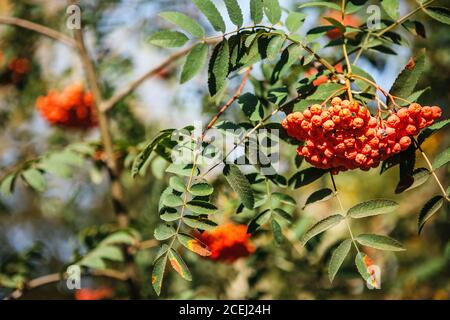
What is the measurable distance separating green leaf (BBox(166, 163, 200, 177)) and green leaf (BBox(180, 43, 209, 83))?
233 mm

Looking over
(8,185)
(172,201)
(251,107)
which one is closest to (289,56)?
(251,107)

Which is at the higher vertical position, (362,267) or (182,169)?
(182,169)

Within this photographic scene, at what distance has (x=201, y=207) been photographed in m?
1.21

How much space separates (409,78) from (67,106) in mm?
2001

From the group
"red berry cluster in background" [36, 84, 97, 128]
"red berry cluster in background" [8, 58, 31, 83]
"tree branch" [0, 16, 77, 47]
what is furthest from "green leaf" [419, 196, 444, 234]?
"red berry cluster in background" [8, 58, 31, 83]

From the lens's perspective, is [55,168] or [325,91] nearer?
[325,91]

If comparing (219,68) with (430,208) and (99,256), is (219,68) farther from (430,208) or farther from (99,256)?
(99,256)

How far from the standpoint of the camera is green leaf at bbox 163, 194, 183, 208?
118 cm

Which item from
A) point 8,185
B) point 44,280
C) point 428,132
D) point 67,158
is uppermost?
point 67,158

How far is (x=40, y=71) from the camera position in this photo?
10.4ft

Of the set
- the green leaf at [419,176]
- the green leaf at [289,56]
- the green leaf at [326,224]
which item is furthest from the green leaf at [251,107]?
the green leaf at [419,176]
